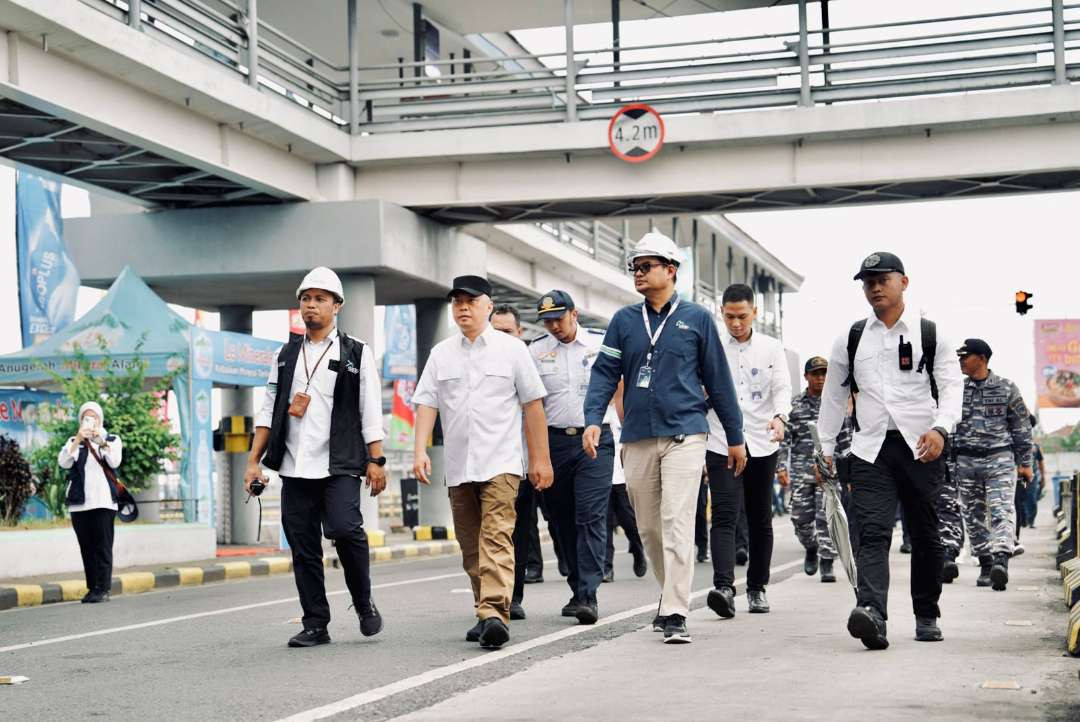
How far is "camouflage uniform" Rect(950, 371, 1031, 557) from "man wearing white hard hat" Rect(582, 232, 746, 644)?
4949 mm

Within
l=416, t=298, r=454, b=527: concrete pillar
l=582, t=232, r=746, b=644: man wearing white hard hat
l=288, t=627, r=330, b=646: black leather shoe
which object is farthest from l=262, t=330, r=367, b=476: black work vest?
l=416, t=298, r=454, b=527: concrete pillar

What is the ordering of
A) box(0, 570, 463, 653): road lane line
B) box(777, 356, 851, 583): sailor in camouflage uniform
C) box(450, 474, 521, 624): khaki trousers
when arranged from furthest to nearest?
box(777, 356, 851, 583): sailor in camouflage uniform, box(0, 570, 463, 653): road lane line, box(450, 474, 521, 624): khaki trousers

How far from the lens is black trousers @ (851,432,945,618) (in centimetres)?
773

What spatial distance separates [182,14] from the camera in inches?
790

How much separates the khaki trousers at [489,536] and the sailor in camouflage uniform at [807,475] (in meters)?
5.45

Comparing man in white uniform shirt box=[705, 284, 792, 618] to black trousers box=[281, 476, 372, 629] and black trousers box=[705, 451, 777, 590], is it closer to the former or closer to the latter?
black trousers box=[705, 451, 777, 590]

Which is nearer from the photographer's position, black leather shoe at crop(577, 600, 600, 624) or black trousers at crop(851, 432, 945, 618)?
black trousers at crop(851, 432, 945, 618)

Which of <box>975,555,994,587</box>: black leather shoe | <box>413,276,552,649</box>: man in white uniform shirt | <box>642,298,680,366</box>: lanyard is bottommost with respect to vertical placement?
<box>975,555,994,587</box>: black leather shoe

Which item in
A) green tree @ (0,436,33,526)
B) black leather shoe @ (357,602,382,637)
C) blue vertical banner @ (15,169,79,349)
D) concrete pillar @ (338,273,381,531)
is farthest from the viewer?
concrete pillar @ (338,273,381,531)

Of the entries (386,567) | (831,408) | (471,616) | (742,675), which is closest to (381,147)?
(386,567)

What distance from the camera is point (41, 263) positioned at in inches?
875

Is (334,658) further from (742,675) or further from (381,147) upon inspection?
(381,147)

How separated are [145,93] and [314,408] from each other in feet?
41.0

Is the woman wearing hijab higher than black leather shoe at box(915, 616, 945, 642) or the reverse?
higher
